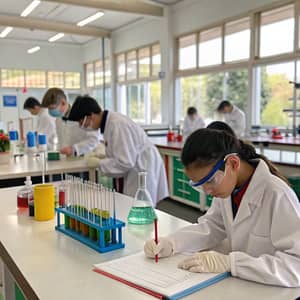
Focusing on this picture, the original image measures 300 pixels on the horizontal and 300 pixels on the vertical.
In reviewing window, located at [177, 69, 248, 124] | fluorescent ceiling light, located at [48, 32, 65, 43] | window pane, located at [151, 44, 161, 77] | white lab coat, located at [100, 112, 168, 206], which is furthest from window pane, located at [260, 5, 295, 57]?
fluorescent ceiling light, located at [48, 32, 65, 43]

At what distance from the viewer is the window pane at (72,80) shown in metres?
11.9

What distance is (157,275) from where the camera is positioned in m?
1.05

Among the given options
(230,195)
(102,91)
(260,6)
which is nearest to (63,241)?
(230,195)

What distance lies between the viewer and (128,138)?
8.50ft

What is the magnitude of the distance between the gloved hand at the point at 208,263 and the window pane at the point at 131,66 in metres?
8.87

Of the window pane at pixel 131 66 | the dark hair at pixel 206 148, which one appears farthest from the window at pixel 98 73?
the dark hair at pixel 206 148

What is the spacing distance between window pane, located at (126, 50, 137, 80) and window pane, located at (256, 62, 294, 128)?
4.10m

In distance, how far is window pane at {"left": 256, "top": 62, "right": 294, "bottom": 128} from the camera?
588cm

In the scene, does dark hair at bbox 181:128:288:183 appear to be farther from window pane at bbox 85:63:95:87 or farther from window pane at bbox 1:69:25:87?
window pane at bbox 85:63:95:87

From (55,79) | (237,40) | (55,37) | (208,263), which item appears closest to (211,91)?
(237,40)

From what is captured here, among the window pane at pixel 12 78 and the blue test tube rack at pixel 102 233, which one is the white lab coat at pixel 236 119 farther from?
the window pane at pixel 12 78

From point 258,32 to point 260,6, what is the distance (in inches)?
16.2

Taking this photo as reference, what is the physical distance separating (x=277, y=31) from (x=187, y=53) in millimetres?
2303

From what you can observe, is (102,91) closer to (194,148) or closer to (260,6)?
(260,6)
